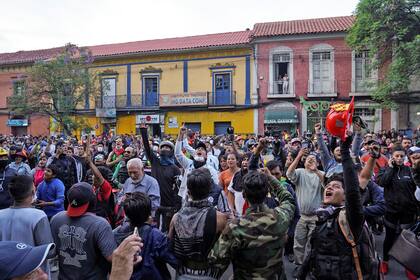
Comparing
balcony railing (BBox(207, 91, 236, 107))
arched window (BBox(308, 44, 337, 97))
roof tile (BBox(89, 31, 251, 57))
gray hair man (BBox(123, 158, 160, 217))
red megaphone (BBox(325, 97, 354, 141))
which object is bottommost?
gray hair man (BBox(123, 158, 160, 217))

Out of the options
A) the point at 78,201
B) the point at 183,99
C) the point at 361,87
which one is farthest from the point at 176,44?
the point at 78,201

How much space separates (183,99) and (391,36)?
1174 centimetres

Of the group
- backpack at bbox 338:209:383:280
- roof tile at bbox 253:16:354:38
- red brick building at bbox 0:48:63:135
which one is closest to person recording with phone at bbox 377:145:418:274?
backpack at bbox 338:209:383:280

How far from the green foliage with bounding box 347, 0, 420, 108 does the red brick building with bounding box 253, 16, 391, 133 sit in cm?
250

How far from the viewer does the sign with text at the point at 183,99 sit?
23.6 meters

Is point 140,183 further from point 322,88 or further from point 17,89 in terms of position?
point 17,89

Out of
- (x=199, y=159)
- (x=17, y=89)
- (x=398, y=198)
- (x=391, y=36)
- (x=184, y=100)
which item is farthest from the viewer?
(x=17, y=89)

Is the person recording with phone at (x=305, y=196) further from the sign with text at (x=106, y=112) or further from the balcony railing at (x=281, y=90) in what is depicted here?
the sign with text at (x=106, y=112)

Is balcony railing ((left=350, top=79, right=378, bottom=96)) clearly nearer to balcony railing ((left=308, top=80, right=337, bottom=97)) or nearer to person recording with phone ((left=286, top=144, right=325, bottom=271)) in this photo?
balcony railing ((left=308, top=80, right=337, bottom=97))

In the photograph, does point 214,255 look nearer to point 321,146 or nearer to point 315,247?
point 315,247

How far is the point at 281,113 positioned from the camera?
21391 mm

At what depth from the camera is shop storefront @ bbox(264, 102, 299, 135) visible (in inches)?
833

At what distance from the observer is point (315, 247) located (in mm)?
2809

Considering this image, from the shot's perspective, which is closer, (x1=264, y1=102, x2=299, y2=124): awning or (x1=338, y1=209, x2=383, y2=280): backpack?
(x1=338, y1=209, x2=383, y2=280): backpack
